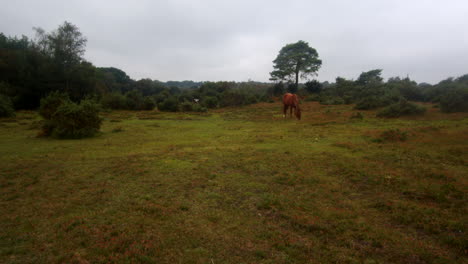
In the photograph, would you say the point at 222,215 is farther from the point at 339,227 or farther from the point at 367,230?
the point at 367,230

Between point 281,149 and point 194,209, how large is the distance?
578 centimetres

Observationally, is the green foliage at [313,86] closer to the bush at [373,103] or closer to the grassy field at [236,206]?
the bush at [373,103]

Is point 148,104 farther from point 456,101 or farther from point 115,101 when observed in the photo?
point 456,101

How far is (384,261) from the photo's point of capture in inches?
130

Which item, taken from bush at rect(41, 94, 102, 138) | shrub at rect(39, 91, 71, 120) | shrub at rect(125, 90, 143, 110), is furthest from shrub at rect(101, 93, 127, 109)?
bush at rect(41, 94, 102, 138)

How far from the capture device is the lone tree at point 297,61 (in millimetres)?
44406

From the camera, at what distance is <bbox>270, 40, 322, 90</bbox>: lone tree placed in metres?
44.4

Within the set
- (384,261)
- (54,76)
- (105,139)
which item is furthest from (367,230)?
(54,76)

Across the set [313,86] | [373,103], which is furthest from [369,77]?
[373,103]

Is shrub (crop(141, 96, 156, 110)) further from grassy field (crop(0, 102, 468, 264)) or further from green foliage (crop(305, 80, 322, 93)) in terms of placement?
green foliage (crop(305, 80, 322, 93))

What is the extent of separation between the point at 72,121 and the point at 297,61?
40.1 m

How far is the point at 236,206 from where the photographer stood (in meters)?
4.95

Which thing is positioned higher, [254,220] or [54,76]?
[54,76]

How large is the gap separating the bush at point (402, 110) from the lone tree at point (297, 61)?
26.4 metres
